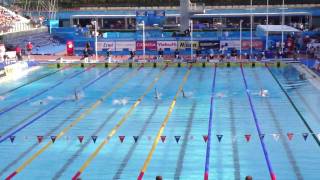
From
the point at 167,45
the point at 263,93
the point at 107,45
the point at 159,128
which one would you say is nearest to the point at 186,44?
the point at 167,45

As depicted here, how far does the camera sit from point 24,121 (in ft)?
68.2

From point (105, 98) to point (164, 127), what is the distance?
6286 millimetres

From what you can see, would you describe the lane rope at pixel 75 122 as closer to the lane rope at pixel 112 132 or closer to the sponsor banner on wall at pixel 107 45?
the lane rope at pixel 112 132

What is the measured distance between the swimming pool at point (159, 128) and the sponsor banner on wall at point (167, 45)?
467 inches

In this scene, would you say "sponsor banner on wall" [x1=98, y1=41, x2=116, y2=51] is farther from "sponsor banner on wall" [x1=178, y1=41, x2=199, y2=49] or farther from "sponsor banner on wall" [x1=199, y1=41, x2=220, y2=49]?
"sponsor banner on wall" [x1=199, y1=41, x2=220, y2=49]

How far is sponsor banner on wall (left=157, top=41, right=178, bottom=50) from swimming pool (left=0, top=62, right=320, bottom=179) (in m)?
11.9

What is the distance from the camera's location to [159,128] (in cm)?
1922

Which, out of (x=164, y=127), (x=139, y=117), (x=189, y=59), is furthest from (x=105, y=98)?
(x=189, y=59)

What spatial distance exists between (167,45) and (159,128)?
24.6 m

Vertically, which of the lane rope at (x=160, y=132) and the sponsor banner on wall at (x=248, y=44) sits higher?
the sponsor banner on wall at (x=248, y=44)

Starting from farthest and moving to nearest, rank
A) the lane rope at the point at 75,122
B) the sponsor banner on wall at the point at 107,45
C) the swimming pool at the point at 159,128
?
1. the sponsor banner on wall at the point at 107,45
2. the lane rope at the point at 75,122
3. the swimming pool at the point at 159,128

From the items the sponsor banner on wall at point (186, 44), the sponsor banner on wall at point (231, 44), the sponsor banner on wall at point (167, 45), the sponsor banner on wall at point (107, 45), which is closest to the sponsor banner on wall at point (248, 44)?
the sponsor banner on wall at point (231, 44)

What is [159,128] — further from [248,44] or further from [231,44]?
[248,44]

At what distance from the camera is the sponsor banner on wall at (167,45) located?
43.2 m
